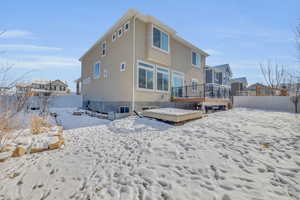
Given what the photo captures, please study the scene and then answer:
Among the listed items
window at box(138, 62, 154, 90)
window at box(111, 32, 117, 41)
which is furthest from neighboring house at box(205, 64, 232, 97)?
window at box(111, 32, 117, 41)

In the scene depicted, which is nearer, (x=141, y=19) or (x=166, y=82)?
(x=141, y=19)

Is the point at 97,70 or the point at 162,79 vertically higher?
the point at 97,70

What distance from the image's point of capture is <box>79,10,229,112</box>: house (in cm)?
834

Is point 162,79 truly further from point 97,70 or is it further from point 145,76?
point 97,70

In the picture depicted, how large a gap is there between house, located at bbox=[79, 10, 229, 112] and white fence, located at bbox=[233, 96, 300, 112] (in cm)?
381

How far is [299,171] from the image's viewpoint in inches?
83.4

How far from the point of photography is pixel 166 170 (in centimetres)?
231

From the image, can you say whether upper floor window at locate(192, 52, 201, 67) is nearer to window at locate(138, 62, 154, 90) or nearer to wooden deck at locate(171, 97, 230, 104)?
wooden deck at locate(171, 97, 230, 104)

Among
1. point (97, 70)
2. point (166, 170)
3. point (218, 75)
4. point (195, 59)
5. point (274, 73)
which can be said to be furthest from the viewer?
point (218, 75)

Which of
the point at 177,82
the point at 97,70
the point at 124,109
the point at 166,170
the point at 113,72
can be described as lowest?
the point at 166,170

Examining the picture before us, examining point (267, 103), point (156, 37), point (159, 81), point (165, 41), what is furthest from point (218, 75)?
point (156, 37)

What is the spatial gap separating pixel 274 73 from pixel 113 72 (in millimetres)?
19780

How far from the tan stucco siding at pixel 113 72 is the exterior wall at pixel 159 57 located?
58cm

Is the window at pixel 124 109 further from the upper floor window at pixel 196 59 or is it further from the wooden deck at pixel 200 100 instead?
the upper floor window at pixel 196 59
